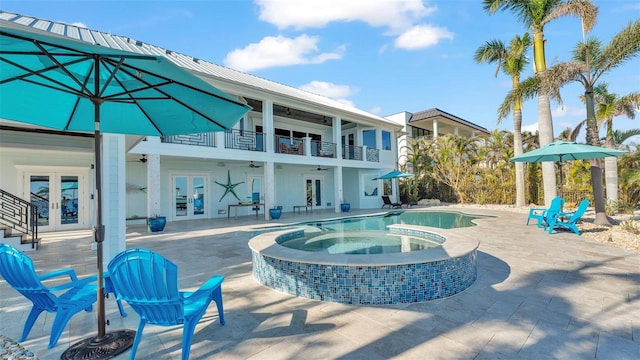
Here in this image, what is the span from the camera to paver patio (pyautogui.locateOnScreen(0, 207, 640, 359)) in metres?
2.56


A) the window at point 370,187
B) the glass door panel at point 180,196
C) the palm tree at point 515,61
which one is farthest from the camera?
the window at point 370,187

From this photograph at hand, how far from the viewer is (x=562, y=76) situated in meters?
8.90

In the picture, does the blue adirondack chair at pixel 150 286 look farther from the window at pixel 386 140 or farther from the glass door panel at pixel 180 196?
the window at pixel 386 140

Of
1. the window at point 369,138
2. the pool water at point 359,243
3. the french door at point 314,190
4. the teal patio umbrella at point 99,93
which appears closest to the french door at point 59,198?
the teal patio umbrella at point 99,93

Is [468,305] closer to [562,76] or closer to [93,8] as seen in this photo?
[562,76]

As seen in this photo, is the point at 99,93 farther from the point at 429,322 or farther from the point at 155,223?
the point at 155,223

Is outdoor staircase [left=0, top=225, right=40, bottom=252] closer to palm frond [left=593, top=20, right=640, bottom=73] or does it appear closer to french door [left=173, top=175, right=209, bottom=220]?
french door [left=173, top=175, right=209, bottom=220]

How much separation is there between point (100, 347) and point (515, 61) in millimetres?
18793

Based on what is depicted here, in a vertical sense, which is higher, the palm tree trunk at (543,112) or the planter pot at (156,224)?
the palm tree trunk at (543,112)

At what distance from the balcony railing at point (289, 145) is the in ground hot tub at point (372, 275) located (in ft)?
35.4

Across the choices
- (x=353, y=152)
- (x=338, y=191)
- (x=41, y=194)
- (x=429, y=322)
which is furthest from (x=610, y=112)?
(x=41, y=194)

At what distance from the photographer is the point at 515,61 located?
14.8 meters

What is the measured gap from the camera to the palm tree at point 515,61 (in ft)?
48.0

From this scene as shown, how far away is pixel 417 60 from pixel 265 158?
8.45 metres
